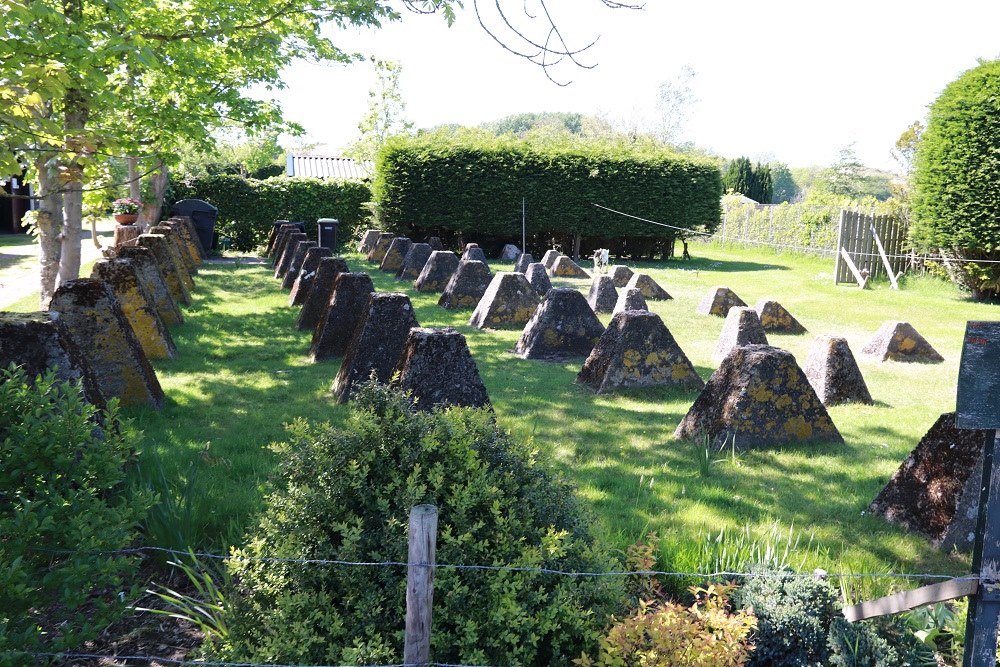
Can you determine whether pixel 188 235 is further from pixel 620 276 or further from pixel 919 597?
pixel 919 597

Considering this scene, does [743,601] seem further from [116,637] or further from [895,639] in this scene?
[116,637]

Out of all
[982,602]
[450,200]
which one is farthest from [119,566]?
[450,200]

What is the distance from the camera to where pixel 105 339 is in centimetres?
687

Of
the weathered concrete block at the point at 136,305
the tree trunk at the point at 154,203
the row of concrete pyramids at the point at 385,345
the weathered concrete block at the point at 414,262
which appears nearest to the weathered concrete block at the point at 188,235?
the tree trunk at the point at 154,203

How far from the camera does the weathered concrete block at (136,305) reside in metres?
8.82

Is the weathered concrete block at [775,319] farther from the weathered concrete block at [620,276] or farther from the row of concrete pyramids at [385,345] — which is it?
the row of concrete pyramids at [385,345]

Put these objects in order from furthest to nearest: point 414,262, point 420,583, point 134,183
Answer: point 134,183, point 414,262, point 420,583

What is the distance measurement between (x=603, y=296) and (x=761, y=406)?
28.1ft

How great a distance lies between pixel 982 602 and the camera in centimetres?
281

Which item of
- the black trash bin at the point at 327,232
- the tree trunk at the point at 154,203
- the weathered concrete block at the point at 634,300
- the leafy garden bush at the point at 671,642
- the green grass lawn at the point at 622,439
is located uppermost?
the tree trunk at the point at 154,203

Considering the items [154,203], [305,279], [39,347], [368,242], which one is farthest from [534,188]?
[39,347]

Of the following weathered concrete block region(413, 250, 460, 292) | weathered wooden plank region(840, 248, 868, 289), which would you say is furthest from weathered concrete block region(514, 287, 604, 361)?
weathered wooden plank region(840, 248, 868, 289)

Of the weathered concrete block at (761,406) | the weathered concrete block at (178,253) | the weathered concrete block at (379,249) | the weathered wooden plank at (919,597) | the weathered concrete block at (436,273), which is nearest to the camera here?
the weathered wooden plank at (919,597)

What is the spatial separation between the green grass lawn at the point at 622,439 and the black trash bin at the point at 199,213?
455 inches
